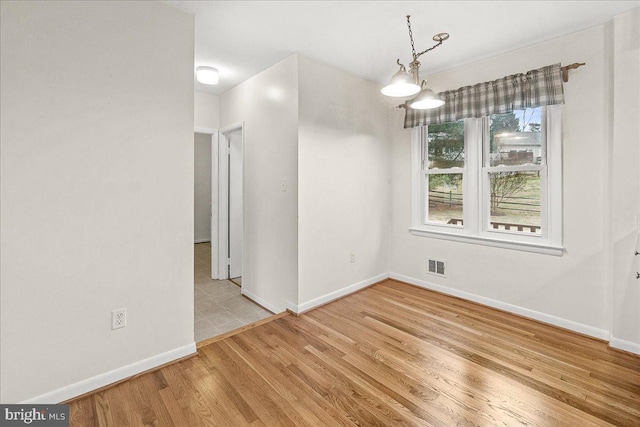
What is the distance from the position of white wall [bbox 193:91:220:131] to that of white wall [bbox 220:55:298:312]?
1.48 ft

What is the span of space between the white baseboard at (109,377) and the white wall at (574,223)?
3.01m

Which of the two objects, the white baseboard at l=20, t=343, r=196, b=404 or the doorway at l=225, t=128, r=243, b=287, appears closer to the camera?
the white baseboard at l=20, t=343, r=196, b=404

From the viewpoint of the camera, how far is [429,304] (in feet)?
10.9

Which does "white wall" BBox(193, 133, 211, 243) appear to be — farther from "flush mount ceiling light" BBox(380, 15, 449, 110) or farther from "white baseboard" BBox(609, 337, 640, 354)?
"white baseboard" BBox(609, 337, 640, 354)

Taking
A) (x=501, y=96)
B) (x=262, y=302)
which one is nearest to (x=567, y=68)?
(x=501, y=96)

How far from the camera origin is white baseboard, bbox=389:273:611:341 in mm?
2633

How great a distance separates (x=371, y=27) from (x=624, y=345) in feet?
10.7

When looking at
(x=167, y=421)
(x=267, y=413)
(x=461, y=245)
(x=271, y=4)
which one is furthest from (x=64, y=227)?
(x=461, y=245)

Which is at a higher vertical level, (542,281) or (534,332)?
(542,281)

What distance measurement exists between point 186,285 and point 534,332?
300cm

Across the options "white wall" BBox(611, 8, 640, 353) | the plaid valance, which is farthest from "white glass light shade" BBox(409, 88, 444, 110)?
"white wall" BBox(611, 8, 640, 353)

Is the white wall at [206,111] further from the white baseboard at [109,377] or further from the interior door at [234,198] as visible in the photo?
the white baseboard at [109,377]

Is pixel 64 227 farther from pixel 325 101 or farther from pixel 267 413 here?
pixel 325 101

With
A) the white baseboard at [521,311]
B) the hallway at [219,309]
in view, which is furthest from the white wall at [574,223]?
the hallway at [219,309]
